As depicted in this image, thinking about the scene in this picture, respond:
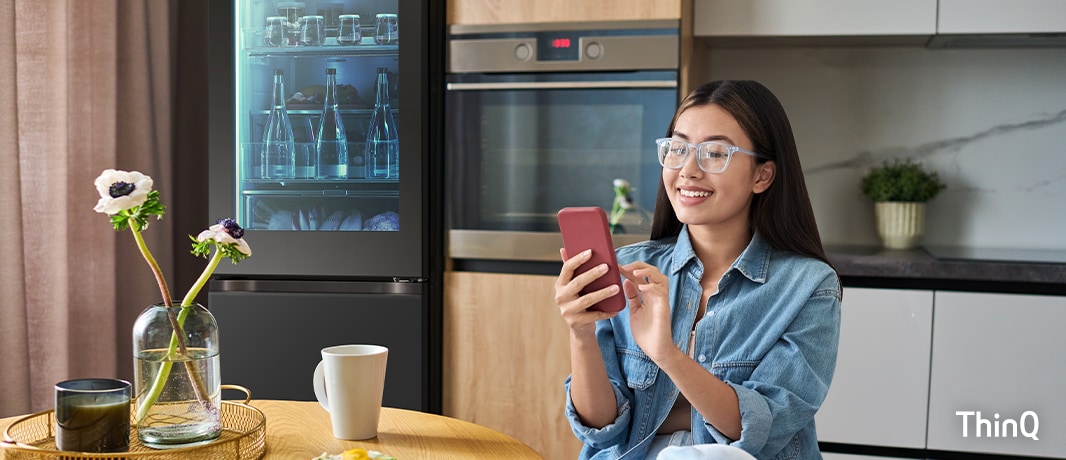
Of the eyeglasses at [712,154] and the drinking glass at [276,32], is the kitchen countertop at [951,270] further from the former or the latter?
the drinking glass at [276,32]

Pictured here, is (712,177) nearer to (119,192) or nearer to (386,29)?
(119,192)

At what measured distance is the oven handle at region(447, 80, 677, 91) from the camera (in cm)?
242

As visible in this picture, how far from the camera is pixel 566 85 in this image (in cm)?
249

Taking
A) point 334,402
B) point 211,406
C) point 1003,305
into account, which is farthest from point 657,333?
point 1003,305

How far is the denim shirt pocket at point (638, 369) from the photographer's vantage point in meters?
1.42

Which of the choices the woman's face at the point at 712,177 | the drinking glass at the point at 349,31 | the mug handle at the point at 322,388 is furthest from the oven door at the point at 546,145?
the mug handle at the point at 322,388

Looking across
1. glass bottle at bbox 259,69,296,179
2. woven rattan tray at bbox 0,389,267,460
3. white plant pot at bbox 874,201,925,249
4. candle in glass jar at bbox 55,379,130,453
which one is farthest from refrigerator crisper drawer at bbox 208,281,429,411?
candle in glass jar at bbox 55,379,130,453

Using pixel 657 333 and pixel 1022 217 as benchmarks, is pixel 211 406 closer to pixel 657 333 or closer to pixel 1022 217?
pixel 657 333

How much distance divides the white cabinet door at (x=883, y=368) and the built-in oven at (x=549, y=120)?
613mm

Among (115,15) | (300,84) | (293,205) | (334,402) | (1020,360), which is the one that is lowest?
(1020,360)

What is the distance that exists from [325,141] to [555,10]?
2.32ft

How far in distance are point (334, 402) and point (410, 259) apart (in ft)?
4.39

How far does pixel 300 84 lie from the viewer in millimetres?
2623

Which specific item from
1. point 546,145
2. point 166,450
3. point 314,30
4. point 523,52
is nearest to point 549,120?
point 546,145
